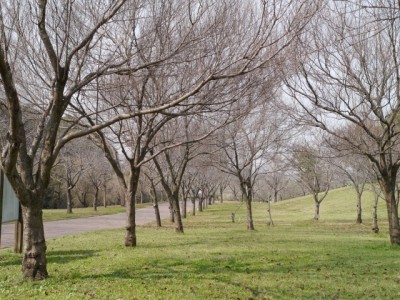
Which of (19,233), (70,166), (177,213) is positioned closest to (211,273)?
(19,233)

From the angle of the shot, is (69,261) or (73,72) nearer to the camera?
(69,261)

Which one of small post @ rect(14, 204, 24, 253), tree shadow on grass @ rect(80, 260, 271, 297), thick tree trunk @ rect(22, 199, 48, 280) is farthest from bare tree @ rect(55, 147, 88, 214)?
thick tree trunk @ rect(22, 199, 48, 280)

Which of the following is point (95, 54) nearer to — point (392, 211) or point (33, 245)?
point (33, 245)

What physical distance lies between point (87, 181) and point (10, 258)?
43.6 meters

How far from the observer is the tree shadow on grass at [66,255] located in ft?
35.0

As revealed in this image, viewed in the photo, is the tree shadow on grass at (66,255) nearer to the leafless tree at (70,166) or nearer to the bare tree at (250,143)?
the bare tree at (250,143)

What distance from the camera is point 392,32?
40.1 ft

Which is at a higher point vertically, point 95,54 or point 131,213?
point 95,54

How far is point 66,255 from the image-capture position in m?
11.6

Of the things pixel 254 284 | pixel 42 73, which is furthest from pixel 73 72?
pixel 254 284

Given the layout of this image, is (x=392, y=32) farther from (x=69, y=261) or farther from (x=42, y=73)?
(x=69, y=261)

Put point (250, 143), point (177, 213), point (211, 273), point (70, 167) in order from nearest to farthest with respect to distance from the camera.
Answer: point (211, 273) < point (177, 213) < point (250, 143) < point (70, 167)

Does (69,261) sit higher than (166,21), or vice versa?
(166,21)

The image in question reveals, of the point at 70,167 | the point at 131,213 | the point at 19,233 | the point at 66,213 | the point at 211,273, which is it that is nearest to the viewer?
the point at 211,273
